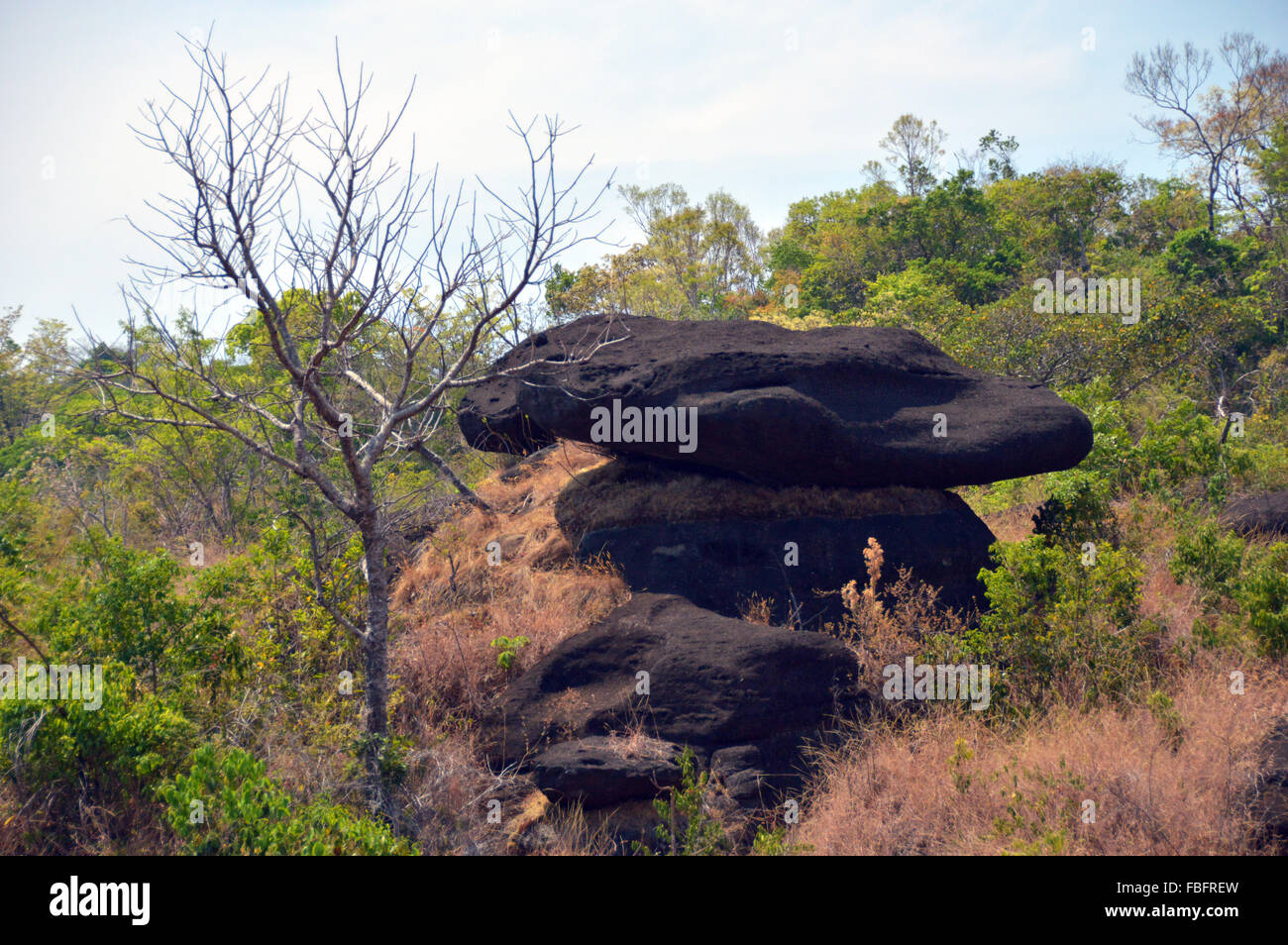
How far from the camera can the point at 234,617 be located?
280 inches

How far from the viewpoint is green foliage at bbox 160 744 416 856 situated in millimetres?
4441

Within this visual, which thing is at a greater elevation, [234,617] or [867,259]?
[867,259]

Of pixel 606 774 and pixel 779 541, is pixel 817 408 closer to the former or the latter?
pixel 779 541

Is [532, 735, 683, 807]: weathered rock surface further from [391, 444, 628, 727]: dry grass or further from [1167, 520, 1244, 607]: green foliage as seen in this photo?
[1167, 520, 1244, 607]: green foliage

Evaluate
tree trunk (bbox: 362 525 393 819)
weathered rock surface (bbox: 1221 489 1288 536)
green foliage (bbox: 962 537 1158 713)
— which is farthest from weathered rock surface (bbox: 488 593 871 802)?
weathered rock surface (bbox: 1221 489 1288 536)

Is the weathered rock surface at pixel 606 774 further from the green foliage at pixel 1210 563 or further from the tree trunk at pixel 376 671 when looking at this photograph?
the green foliage at pixel 1210 563

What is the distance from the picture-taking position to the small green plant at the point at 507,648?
7.72 meters

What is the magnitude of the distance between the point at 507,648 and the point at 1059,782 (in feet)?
15.6

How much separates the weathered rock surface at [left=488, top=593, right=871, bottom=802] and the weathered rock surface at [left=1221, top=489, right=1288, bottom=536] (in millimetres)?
6212

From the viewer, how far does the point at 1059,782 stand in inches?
200

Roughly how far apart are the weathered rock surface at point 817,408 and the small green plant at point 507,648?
7.52 feet

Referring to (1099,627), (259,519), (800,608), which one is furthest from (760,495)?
(259,519)

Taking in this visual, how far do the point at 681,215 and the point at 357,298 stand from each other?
3003cm
